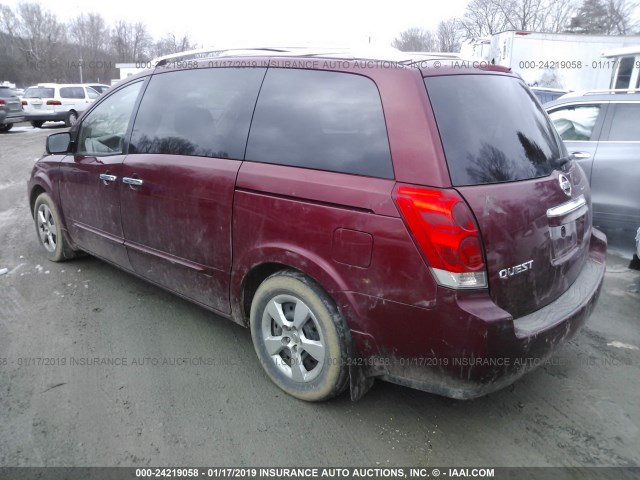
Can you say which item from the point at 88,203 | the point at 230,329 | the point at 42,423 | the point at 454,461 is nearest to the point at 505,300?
the point at 454,461

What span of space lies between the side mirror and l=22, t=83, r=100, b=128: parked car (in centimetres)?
1737

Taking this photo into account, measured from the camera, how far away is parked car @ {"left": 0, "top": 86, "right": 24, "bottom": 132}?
17.9 metres

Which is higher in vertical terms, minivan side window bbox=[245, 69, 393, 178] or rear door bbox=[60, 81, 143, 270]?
minivan side window bbox=[245, 69, 393, 178]

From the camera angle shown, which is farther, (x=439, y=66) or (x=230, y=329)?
(x=230, y=329)

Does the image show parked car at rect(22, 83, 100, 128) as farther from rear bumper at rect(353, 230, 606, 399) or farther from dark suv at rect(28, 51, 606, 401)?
rear bumper at rect(353, 230, 606, 399)

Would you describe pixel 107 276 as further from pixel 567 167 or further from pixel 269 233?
pixel 567 167

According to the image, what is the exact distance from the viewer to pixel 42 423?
2541mm

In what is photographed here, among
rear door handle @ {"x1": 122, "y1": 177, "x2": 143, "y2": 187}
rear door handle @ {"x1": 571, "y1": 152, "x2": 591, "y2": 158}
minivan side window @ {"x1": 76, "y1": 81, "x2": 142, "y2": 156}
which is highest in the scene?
minivan side window @ {"x1": 76, "y1": 81, "x2": 142, "y2": 156}

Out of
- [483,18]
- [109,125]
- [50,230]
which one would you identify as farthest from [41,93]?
[483,18]

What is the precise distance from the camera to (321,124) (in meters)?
2.53

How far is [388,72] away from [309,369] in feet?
5.32

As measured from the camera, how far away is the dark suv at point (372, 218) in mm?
2125

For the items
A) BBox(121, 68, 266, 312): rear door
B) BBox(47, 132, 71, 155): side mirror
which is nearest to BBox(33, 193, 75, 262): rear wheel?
BBox(47, 132, 71, 155): side mirror

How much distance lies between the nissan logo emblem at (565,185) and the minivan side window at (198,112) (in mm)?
1754
